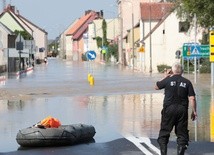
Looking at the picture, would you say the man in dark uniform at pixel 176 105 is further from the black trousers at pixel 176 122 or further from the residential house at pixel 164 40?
the residential house at pixel 164 40

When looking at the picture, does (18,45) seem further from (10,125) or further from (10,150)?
(10,150)

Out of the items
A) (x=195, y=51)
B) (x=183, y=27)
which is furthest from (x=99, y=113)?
(x=183, y=27)

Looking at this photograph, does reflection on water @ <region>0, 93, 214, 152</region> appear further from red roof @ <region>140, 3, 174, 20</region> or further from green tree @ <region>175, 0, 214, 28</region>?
red roof @ <region>140, 3, 174, 20</region>

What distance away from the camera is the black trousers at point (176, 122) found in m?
11.6

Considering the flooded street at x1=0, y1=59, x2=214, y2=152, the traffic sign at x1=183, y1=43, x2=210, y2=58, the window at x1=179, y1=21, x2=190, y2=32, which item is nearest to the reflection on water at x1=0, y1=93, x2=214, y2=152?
the flooded street at x1=0, y1=59, x2=214, y2=152

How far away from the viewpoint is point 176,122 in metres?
11.7

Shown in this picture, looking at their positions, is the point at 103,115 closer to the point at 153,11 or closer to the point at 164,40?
the point at 164,40

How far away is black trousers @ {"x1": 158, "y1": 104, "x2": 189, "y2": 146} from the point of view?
11633 millimetres

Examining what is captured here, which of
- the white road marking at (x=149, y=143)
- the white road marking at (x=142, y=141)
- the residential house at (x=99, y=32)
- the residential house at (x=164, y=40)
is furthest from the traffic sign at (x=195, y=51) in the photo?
the residential house at (x=99, y=32)

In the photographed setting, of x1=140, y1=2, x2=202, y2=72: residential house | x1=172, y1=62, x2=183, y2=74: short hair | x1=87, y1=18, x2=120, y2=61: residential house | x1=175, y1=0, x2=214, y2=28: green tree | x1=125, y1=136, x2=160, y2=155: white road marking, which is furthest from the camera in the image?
x1=87, y1=18, x2=120, y2=61: residential house

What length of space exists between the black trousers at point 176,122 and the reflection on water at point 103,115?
359 cm

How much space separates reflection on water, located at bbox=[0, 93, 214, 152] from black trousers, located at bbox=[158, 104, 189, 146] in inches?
141

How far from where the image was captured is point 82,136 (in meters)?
15.1

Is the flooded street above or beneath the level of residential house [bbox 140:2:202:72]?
beneath
